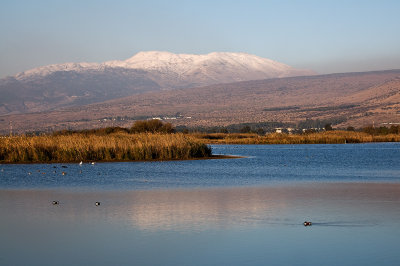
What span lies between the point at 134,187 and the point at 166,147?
15620mm

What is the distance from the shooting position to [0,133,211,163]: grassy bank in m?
37.8

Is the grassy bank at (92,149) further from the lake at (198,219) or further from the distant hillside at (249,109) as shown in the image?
the distant hillside at (249,109)

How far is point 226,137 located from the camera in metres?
75.6

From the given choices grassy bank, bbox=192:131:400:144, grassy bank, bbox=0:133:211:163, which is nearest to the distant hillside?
grassy bank, bbox=192:131:400:144

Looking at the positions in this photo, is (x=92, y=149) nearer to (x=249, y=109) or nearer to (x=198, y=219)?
(x=198, y=219)

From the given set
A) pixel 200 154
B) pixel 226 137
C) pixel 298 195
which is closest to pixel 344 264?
pixel 298 195

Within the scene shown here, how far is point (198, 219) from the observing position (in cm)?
1645

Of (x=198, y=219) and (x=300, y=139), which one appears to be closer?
(x=198, y=219)

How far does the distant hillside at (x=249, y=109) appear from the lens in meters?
144

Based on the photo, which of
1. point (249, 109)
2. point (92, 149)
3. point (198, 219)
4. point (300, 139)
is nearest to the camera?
point (198, 219)

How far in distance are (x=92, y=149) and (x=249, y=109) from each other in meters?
132

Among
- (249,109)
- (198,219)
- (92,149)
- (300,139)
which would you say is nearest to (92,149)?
(92,149)

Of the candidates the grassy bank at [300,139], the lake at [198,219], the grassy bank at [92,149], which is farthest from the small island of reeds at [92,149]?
the grassy bank at [300,139]

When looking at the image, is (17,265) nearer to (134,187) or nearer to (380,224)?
(380,224)
